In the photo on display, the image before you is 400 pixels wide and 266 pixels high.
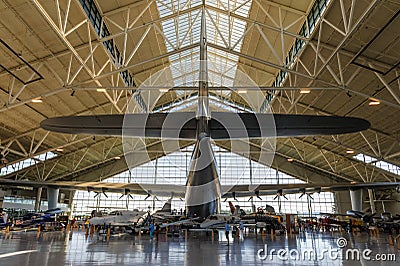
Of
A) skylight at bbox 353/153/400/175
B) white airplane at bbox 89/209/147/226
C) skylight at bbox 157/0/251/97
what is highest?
skylight at bbox 157/0/251/97

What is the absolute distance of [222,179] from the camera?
39906 mm

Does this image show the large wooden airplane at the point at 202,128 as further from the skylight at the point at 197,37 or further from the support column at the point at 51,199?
the support column at the point at 51,199

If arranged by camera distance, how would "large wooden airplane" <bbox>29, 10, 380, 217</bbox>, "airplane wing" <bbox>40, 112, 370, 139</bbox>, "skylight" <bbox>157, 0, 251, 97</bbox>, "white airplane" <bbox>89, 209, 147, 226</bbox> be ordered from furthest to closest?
1. "skylight" <bbox>157, 0, 251, 97</bbox>
2. "white airplane" <bbox>89, 209, 147, 226</bbox>
3. "large wooden airplane" <bbox>29, 10, 380, 217</bbox>
4. "airplane wing" <bbox>40, 112, 370, 139</bbox>

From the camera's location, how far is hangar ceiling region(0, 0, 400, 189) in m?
14.4

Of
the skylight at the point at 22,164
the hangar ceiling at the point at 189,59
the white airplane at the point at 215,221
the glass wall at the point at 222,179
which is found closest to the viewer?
the white airplane at the point at 215,221

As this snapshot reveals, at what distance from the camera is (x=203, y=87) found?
1430 cm

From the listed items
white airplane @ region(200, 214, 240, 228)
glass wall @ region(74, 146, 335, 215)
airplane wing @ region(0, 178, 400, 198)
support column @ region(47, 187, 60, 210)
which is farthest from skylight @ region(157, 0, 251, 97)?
support column @ region(47, 187, 60, 210)

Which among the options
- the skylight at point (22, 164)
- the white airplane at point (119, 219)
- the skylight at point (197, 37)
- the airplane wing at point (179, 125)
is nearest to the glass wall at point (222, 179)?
the skylight at point (22, 164)

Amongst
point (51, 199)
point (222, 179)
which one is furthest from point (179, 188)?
point (51, 199)

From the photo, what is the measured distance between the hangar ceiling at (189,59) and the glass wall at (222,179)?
182 inches

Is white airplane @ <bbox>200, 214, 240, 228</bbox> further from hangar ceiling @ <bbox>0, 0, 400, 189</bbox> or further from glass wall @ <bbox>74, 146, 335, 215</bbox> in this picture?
glass wall @ <bbox>74, 146, 335, 215</bbox>

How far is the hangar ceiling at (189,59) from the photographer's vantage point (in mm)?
14362

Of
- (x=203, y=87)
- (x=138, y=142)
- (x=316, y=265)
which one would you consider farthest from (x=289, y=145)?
(x=316, y=265)

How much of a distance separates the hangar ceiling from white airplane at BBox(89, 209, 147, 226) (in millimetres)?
7740
